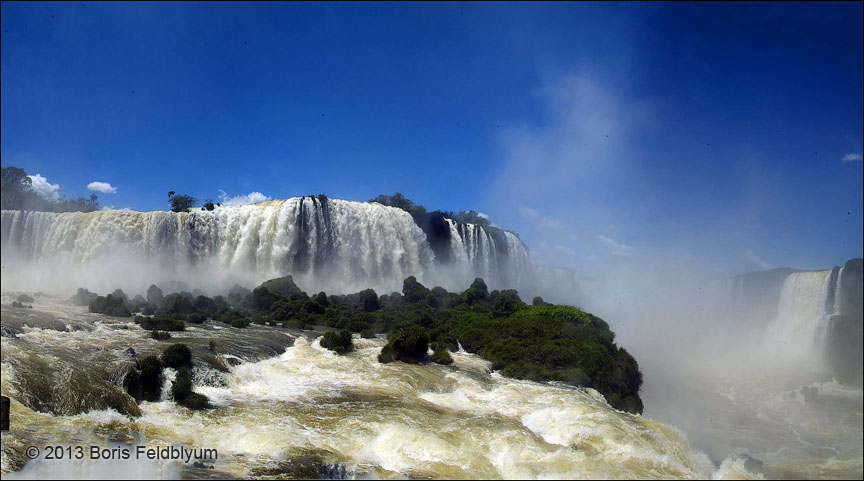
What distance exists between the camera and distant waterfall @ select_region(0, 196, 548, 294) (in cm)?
3472

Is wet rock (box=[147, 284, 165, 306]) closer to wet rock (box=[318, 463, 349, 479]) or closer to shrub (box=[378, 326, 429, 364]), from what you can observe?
shrub (box=[378, 326, 429, 364])

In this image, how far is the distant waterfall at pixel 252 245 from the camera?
114 feet

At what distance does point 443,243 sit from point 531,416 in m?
40.6

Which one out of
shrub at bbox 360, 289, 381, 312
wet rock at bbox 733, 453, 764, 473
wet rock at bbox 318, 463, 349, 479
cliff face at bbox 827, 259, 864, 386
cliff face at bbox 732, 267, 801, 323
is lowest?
wet rock at bbox 318, 463, 349, 479

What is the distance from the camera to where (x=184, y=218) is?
129 ft

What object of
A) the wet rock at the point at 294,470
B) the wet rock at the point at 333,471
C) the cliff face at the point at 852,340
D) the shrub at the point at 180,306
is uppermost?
the cliff face at the point at 852,340

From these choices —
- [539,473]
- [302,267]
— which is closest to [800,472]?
[539,473]

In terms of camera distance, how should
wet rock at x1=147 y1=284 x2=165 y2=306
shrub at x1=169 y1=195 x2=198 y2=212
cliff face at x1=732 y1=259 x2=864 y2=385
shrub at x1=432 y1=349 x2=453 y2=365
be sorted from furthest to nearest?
shrub at x1=169 y1=195 x2=198 y2=212, wet rock at x1=147 y1=284 x2=165 y2=306, shrub at x1=432 y1=349 x2=453 y2=365, cliff face at x1=732 y1=259 x2=864 y2=385

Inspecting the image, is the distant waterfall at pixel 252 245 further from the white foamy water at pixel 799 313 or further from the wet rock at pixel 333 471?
the wet rock at pixel 333 471

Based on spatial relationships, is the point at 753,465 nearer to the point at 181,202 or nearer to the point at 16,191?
the point at 16,191

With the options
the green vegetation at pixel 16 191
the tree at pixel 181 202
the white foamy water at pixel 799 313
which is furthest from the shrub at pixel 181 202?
the white foamy water at pixel 799 313

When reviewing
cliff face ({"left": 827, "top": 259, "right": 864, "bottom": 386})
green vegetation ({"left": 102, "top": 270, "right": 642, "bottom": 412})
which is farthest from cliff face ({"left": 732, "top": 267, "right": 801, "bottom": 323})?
cliff face ({"left": 827, "top": 259, "right": 864, "bottom": 386})

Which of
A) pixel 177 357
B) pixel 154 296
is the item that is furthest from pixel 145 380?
pixel 154 296

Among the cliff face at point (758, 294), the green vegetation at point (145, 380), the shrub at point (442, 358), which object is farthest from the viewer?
the cliff face at point (758, 294)
